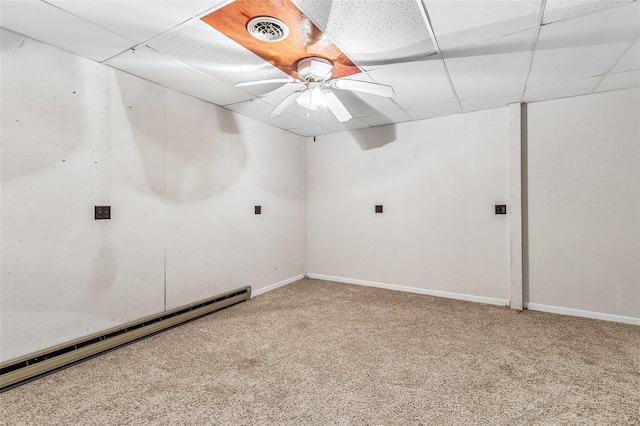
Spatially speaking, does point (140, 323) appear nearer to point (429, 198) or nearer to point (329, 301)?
point (329, 301)

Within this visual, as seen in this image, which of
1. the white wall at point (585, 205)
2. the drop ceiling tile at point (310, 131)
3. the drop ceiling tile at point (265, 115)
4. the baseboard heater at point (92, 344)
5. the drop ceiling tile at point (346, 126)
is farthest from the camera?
the drop ceiling tile at point (310, 131)

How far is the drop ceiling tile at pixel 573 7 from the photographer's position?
1.65 metres

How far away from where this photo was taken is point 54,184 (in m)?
2.15

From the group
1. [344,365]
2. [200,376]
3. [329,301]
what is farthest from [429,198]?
[200,376]

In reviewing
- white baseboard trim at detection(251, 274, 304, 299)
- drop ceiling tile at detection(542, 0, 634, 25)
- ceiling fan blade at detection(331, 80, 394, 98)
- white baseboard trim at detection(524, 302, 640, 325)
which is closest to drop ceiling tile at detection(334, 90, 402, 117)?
ceiling fan blade at detection(331, 80, 394, 98)

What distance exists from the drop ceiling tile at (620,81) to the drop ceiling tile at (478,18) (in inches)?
57.8

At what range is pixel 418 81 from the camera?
2727 millimetres

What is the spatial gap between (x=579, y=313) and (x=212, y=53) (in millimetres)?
4291

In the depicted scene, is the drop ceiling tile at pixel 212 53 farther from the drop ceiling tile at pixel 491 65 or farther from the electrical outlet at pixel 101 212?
the drop ceiling tile at pixel 491 65

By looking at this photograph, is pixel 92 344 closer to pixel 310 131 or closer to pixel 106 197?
pixel 106 197

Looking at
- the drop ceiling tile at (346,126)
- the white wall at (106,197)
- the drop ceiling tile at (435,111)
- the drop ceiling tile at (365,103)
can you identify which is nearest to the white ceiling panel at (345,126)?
the drop ceiling tile at (346,126)

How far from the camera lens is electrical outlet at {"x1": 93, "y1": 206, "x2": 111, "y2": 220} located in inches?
93.2

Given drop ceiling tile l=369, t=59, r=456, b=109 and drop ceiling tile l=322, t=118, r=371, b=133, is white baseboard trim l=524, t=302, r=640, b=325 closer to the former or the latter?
drop ceiling tile l=369, t=59, r=456, b=109

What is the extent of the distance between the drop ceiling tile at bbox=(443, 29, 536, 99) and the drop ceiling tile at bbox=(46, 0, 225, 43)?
5.91 ft
